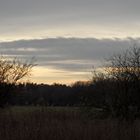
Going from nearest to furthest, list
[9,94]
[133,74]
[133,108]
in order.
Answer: [133,108], [9,94], [133,74]

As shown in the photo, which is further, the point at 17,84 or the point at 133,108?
the point at 17,84

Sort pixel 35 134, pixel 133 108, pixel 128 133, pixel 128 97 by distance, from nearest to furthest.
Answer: pixel 35 134 < pixel 128 133 < pixel 133 108 < pixel 128 97

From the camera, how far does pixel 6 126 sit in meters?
14.5

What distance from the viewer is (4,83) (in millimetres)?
22031

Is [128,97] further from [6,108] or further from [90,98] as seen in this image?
[90,98]

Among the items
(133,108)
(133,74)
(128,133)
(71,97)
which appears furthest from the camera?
(71,97)

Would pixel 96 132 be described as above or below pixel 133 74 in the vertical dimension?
below

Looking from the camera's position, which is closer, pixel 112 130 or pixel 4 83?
pixel 112 130

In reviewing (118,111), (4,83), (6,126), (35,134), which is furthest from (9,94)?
(35,134)

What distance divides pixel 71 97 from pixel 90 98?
19.5 m

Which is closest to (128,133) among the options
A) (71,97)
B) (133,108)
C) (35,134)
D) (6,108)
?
(35,134)

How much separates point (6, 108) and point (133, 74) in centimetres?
692

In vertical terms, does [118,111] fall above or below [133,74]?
below

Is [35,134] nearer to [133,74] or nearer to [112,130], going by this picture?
[112,130]
